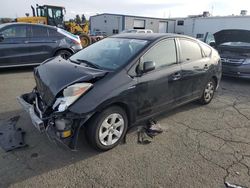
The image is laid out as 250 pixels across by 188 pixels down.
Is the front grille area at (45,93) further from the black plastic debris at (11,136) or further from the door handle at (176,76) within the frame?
the door handle at (176,76)

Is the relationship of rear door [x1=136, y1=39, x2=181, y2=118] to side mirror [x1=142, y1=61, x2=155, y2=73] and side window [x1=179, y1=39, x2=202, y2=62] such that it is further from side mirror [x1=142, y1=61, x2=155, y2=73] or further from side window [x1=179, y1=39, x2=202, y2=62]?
side window [x1=179, y1=39, x2=202, y2=62]

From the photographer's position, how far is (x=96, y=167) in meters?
2.91

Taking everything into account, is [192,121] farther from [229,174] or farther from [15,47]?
[15,47]

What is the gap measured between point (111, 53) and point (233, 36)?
255 inches

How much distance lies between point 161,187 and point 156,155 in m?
0.65

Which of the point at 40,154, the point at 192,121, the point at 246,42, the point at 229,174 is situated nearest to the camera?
the point at 229,174

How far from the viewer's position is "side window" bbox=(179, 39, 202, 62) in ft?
14.1

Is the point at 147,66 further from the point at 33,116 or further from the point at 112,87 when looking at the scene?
the point at 33,116

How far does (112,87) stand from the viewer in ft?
10.1

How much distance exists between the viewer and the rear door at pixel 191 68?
13.9 feet

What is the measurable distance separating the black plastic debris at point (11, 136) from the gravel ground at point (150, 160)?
0.10 m

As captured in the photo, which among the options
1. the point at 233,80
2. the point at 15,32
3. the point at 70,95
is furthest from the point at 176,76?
the point at 15,32

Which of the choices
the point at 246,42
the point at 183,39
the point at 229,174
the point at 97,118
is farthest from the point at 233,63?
the point at 97,118

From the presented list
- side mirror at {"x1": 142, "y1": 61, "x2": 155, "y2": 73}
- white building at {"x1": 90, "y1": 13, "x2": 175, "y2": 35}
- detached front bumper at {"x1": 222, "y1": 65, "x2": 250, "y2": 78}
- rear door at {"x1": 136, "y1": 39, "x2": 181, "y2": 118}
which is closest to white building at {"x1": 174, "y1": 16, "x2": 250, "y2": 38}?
white building at {"x1": 90, "y1": 13, "x2": 175, "y2": 35}
